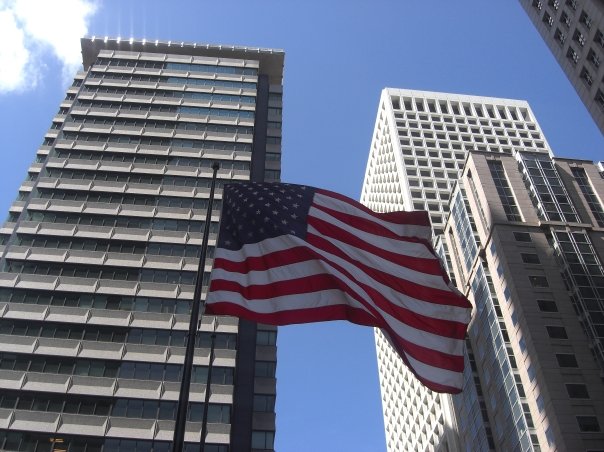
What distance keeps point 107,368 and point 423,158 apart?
6971 centimetres

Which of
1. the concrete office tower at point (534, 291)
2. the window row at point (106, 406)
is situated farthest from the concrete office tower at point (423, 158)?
the window row at point (106, 406)

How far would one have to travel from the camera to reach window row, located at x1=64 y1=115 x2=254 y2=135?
76875 mm

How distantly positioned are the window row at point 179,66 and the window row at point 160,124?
12983mm

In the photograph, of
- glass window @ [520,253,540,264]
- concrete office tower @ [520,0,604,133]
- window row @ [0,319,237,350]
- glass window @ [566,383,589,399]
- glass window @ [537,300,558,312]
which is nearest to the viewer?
glass window @ [566,383,589,399]

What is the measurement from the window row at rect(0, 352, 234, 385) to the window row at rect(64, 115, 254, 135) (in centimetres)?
3236

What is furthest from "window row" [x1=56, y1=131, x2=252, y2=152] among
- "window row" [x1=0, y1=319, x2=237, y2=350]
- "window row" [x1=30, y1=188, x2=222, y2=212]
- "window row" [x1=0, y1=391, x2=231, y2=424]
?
"window row" [x1=0, y1=391, x2=231, y2=424]

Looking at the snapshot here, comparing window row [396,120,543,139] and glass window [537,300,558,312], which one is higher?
window row [396,120,543,139]

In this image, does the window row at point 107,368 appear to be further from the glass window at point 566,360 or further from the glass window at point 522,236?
the glass window at point 522,236

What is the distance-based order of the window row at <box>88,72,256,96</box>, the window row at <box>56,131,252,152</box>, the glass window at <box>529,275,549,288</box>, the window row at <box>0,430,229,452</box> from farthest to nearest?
the window row at <box>88,72,256,96</box>
the window row at <box>56,131,252,152</box>
the glass window at <box>529,275,549,288</box>
the window row at <box>0,430,229,452</box>

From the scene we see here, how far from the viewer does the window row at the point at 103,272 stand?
59.9 metres

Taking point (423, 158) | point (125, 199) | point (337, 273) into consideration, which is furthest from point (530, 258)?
point (337, 273)

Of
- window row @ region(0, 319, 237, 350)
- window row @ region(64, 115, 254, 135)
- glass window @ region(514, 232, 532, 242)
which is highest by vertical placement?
window row @ region(64, 115, 254, 135)

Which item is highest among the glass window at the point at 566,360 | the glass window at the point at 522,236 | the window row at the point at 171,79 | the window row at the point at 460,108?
the window row at the point at 460,108

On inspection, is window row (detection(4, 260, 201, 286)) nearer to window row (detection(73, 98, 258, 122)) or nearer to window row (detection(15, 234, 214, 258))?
window row (detection(15, 234, 214, 258))
